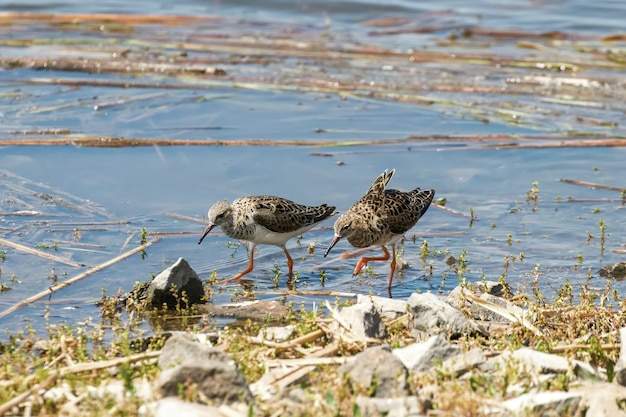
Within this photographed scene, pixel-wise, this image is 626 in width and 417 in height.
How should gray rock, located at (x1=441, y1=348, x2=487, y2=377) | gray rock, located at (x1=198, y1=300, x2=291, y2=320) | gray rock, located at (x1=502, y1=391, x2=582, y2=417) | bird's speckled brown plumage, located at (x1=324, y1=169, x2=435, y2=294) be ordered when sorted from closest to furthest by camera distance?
1. gray rock, located at (x1=502, y1=391, x2=582, y2=417)
2. gray rock, located at (x1=441, y1=348, x2=487, y2=377)
3. gray rock, located at (x1=198, y1=300, x2=291, y2=320)
4. bird's speckled brown plumage, located at (x1=324, y1=169, x2=435, y2=294)

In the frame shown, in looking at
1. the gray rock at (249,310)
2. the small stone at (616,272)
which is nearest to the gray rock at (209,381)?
the gray rock at (249,310)

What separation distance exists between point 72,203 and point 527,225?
16.1 feet

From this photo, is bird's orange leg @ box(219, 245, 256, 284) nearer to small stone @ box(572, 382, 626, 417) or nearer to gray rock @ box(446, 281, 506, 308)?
gray rock @ box(446, 281, 506, 308)

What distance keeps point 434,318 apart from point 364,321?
1.82 feet

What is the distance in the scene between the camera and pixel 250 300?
905 cm

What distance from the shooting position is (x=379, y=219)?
32.6ft

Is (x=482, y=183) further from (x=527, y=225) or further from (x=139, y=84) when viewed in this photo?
(x=139, y=84)

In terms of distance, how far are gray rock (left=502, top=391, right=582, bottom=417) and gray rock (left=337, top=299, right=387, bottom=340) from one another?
1507 mm

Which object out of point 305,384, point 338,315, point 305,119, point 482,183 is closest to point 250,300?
point 338,315

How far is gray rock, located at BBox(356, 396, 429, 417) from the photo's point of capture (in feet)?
18.3

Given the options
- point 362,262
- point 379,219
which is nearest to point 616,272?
point 379,219

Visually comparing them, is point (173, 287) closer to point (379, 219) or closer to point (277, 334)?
point (277, 334)

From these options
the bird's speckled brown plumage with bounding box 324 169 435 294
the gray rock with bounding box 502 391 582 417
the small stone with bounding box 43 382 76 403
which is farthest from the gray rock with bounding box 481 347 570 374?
the bird's speckled brown plumage with bounding box 324 169 435 294

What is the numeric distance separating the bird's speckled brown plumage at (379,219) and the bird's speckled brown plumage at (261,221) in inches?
18.2
